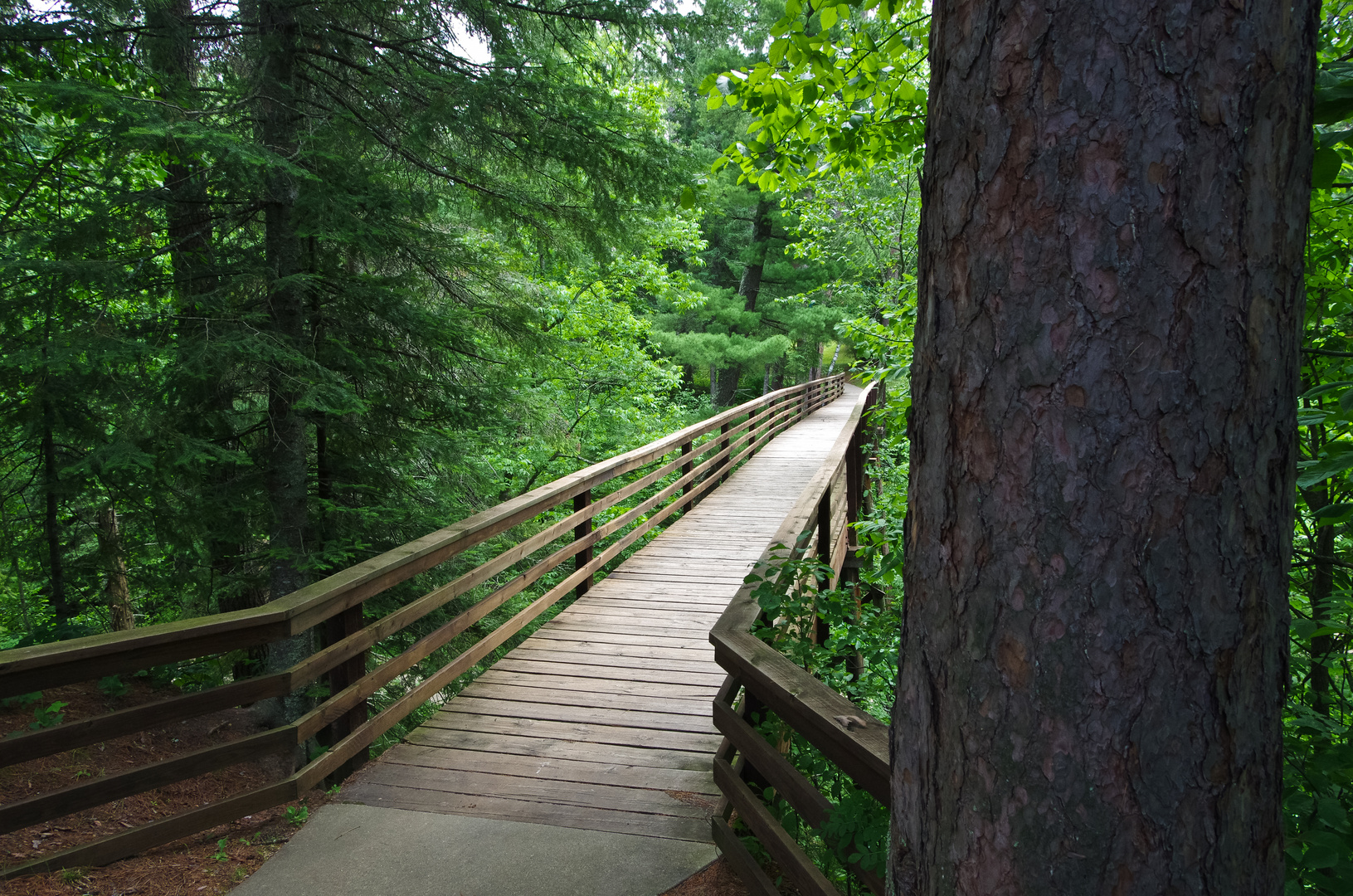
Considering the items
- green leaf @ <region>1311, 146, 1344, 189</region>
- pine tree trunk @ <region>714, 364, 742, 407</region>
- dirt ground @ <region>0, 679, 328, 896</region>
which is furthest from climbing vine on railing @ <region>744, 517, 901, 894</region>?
pine tree trunk @ <region>714, 364, 742, 407</region>

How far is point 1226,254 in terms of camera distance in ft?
3.38

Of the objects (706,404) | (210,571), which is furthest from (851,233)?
(706,404)

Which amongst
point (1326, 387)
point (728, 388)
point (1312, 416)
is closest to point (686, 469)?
point (1312, 416)

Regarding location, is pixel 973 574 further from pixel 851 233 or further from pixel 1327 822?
pixel 851 233

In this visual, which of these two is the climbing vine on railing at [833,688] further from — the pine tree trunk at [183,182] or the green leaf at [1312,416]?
the pine tree trunk at [183,182]

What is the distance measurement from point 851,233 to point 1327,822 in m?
10.2

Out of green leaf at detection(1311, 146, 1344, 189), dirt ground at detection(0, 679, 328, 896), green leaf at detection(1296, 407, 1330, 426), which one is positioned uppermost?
green leaf at detection(1311, 146, 1344, 189)

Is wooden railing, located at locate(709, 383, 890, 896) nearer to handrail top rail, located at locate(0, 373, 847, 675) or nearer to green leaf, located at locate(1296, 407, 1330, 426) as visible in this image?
green leaf, located at locate(1296, 407, 1330, 426)

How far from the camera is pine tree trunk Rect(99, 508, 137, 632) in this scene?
4703mm

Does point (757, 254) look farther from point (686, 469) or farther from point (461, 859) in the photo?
point (461, 859)

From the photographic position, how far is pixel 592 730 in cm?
421

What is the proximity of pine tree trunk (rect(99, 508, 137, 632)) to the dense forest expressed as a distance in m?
0.05

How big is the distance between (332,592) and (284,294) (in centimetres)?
220

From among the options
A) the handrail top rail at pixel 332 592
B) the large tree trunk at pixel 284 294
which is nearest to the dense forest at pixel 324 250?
the large tree trunk at pixel 284 294
